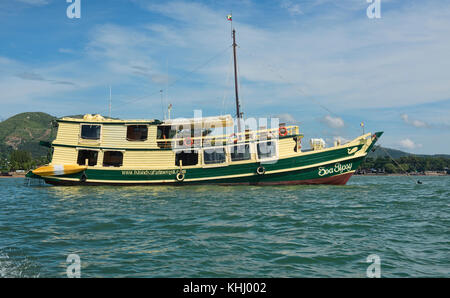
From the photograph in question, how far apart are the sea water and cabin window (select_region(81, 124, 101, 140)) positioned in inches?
388

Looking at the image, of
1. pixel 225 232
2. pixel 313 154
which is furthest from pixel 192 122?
pixel 225 232

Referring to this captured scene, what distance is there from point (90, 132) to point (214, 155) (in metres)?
8.71

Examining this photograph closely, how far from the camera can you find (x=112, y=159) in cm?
2462

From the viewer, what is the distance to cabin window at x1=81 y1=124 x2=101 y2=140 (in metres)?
22.4

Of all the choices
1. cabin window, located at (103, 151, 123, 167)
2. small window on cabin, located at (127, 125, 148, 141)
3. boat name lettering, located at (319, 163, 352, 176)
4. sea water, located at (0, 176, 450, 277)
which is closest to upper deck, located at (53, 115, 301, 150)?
small window on cabin, located at (127, 125, 148, 141)

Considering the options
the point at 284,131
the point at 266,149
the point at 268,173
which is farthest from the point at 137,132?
the point at 284,131

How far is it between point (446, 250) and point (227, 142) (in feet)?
50.8

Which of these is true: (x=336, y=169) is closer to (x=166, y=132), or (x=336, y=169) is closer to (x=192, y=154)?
(x=192, y=154)

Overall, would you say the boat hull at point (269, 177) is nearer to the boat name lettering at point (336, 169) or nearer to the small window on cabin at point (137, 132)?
the boat name lettering at point (336, 169)

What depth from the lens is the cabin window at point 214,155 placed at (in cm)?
2156
